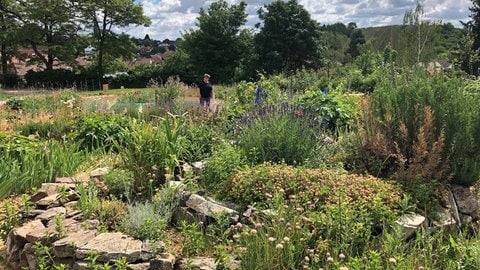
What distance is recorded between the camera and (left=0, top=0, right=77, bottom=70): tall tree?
1291 inches

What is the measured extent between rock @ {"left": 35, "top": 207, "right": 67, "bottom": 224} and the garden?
138mm

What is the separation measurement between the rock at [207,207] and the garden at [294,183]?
5 centimetres

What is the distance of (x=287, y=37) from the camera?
32844 mm

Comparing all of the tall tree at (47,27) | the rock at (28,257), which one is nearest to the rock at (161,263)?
the rock at (28,257)

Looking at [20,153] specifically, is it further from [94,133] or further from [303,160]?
[303,160]

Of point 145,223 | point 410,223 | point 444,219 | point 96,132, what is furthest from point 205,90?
point 410,223

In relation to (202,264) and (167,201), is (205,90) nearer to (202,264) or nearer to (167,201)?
(167,201)

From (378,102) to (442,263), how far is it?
179cm

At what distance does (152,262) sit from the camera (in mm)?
2988

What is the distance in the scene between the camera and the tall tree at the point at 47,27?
32.8m

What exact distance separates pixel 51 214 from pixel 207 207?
50.8 inches

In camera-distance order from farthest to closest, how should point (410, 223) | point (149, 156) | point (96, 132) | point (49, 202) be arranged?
point (96, 132), point (149, 156), point (49, 202), point (410, 223)

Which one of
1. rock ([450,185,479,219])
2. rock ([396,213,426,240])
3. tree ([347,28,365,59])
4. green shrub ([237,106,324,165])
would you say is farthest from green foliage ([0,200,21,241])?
tree ([347,28,365,59])

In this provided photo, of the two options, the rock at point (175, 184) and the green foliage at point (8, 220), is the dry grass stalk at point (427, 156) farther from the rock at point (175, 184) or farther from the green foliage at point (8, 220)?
the green foliage at point (8, 220)
